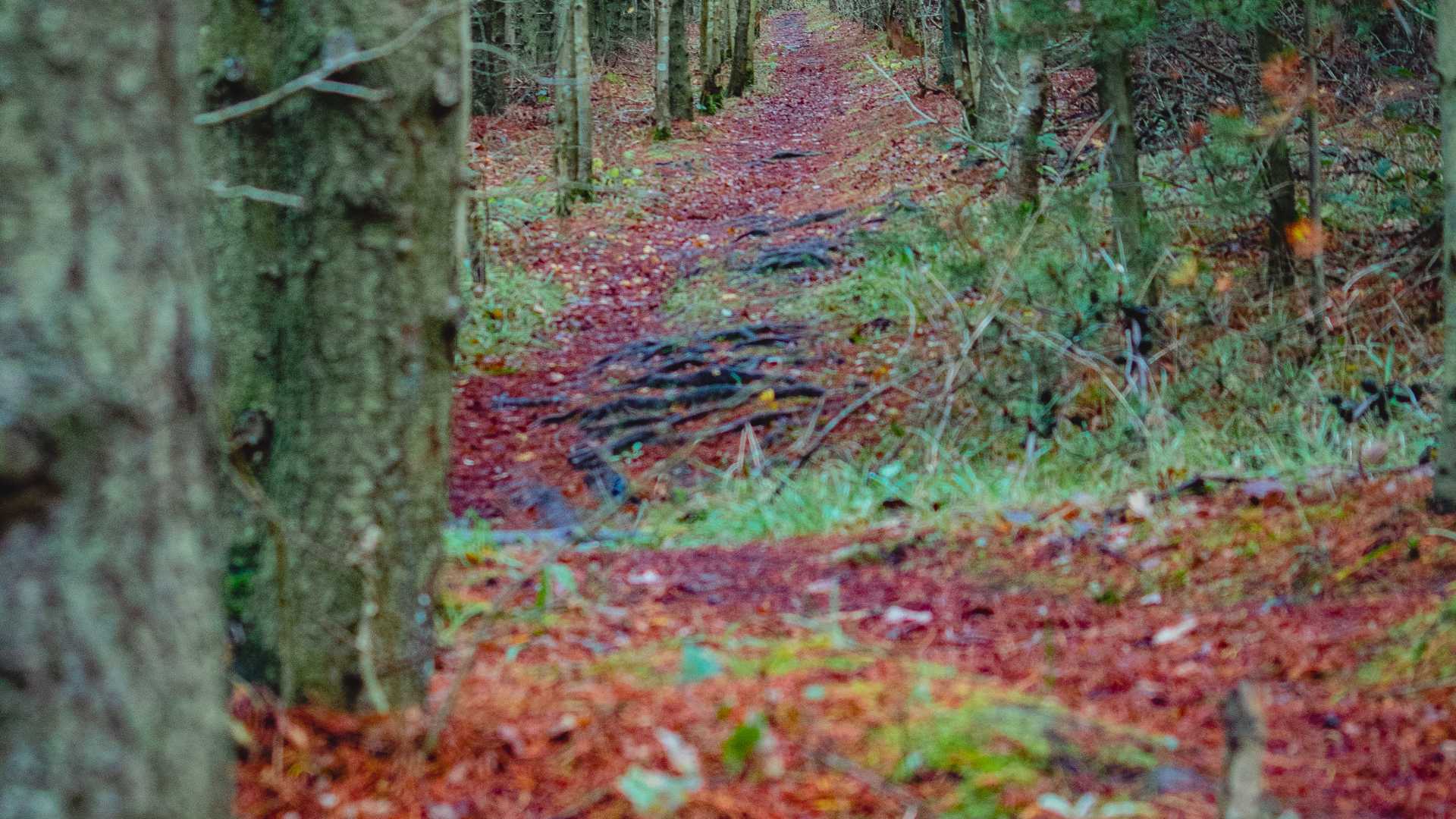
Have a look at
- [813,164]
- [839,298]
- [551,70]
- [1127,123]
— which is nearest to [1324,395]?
[1127,123]

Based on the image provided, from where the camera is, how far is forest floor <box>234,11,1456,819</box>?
259cm

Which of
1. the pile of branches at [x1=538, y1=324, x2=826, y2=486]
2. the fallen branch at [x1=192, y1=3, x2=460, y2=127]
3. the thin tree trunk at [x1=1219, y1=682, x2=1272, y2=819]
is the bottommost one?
the pile of branches at [x1=538, y1=324, x2=826, y2=486]

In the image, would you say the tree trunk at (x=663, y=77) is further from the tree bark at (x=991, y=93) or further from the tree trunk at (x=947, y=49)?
the tree bark at (x=991, y=93)

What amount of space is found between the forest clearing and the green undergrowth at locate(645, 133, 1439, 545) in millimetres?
41

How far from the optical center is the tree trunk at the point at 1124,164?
7.69 meters

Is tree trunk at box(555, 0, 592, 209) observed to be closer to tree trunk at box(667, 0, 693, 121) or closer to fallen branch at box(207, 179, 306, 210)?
tree trunk at box(667, 0, 693, 121)

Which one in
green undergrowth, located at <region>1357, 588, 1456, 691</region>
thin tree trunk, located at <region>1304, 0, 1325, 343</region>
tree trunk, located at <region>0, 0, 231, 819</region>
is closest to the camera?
tree trunk, located at <region>0, 0, 231, 819</region>

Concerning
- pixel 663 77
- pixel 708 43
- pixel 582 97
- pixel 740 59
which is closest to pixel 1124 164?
pixel 582 97

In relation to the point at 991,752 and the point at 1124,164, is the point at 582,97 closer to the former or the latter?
the point at 1124,164

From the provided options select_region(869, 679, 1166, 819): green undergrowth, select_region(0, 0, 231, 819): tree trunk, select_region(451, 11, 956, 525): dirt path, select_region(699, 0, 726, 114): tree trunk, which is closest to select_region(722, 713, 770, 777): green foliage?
select_region(869, 679, 1166, 819): green undergrowth

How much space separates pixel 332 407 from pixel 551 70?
68.8ft

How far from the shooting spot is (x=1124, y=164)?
306 inches

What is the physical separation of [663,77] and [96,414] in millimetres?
19138

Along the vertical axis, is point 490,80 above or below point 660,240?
above
